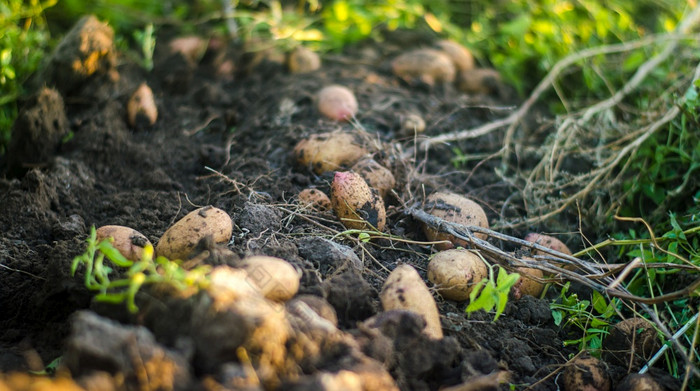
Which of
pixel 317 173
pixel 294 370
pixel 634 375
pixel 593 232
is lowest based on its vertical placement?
pixel 593 232

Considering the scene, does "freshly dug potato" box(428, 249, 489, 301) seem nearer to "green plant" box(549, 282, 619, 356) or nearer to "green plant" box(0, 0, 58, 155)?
"green plant" box(549, 282, 619, 356)

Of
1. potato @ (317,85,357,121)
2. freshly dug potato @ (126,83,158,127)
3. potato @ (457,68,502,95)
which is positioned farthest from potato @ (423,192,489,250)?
freshly dug potato @ (126,83,158,127)

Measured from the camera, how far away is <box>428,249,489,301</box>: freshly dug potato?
6.36 ft

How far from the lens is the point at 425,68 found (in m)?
3.30

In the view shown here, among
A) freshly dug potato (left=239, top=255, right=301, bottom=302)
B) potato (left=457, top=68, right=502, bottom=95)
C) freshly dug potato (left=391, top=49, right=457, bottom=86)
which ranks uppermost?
freshly dug potato (left=239, top=255, right=301, bottom=302)

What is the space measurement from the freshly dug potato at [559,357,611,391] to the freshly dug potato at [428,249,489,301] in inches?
15.0

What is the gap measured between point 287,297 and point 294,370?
0.92ft

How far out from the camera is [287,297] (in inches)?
64.6

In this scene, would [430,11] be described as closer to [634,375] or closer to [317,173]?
[317,173]

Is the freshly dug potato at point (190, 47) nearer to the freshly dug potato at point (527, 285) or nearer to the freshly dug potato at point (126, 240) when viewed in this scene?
the freshly dug potato at point (126, 240)

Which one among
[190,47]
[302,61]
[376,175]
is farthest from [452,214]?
[190,47]

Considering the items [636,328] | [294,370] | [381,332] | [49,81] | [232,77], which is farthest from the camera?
[232,77]

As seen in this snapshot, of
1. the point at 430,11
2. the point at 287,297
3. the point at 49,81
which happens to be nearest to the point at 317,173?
the point at 287,297

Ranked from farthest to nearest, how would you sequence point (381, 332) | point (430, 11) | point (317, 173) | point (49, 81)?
point (430, 11), point (49, 81), point (317, 173), point (381, 332)
